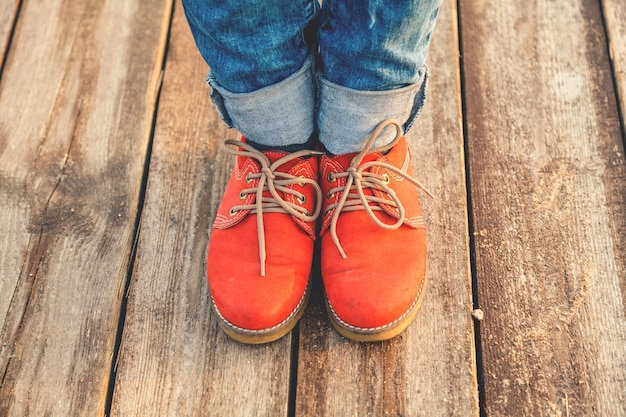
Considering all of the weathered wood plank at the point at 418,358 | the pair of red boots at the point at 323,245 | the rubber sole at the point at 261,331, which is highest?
the pair of red boots at the point at 323,245

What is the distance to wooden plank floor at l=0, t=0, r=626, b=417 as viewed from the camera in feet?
2.91

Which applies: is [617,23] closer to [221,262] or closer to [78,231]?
[221,262]

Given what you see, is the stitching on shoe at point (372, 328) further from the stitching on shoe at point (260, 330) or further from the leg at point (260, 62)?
the leg at point (260, 62)

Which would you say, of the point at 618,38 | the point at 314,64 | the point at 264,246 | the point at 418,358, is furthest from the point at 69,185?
the point at 618,38

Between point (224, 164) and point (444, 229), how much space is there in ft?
1.47

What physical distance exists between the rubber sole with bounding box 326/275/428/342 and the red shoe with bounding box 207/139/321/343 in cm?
6

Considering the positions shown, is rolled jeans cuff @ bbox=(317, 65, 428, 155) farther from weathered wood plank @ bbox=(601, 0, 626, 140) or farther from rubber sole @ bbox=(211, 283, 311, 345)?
weathered wood plank @ bbox=(601, 0, 626, 140)

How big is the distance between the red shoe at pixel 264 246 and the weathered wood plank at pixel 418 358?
9cm

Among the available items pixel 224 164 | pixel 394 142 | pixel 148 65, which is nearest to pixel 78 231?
pixel 224 164

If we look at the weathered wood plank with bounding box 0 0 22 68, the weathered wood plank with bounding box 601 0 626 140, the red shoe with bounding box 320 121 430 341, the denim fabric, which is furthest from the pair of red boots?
the weathered wood plank with bounding box 0 0 22 68

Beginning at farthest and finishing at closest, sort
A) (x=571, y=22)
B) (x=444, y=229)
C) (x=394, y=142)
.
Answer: (x=571, y=22) → (x=444, y=229) → (x=394, y=142)

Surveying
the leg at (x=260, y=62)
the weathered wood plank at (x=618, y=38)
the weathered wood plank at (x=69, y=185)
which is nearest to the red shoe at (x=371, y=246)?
the leg at (x=260, y=62)

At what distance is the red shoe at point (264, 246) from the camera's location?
0.85m

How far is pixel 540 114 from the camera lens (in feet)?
3.66
